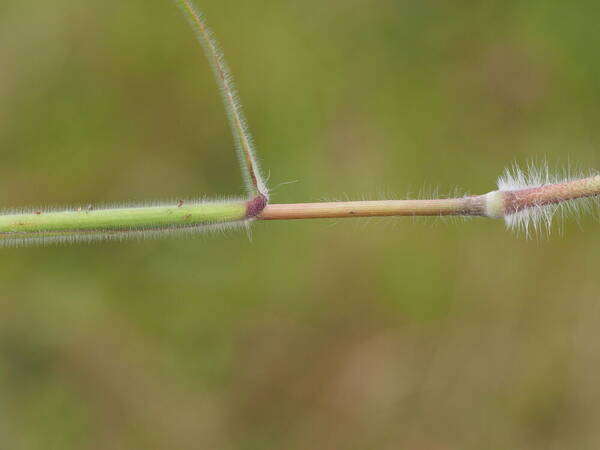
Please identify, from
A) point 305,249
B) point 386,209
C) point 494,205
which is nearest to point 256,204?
point 386,209

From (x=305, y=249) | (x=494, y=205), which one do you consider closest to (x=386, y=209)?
(x=494, y=205)

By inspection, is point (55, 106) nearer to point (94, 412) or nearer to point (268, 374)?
point (94, 412)

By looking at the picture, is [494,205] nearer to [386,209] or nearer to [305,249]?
[386,209]

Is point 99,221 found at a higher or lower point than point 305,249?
higher

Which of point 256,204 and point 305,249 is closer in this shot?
point 256,204

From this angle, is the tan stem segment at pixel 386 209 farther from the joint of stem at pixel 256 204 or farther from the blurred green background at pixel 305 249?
the blurred green background at pixel 305 249

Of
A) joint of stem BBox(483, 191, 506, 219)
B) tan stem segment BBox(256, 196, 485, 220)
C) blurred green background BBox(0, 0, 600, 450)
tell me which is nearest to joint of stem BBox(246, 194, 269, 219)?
tan stem segment BBox(256, 196, 485, 220)
